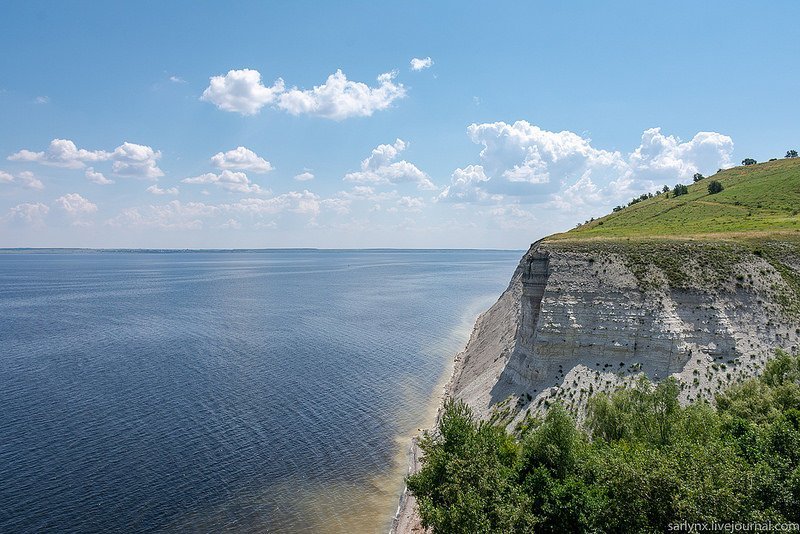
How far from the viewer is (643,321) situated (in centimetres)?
4509

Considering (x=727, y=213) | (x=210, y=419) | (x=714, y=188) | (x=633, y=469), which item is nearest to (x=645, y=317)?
(x=633, y=469)

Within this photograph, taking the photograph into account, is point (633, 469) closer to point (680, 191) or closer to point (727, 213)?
point (727, 213)

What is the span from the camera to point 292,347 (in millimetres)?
88625

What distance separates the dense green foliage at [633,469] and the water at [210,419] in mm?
13116

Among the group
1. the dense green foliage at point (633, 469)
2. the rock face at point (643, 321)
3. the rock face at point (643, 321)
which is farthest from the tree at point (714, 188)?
the dense green foliage at point (633, 469)

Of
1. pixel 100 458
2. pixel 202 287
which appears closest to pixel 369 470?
pixel 100 458

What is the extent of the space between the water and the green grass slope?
1341 inches

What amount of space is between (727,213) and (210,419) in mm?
79312

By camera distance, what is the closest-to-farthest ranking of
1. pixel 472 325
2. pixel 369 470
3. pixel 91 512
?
1. pixel 91 512
2. pixel 369 470
3. pixel 472 325

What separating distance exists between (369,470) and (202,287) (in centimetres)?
17033

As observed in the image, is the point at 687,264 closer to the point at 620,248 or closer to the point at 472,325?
the point at 620,248

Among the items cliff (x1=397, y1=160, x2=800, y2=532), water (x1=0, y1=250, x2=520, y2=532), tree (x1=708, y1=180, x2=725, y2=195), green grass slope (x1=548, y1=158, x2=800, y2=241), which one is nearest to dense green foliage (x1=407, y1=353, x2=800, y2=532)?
cliff (x1=397, y1=160, x2=800, y2=532)

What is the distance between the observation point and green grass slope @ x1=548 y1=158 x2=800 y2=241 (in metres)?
58.8

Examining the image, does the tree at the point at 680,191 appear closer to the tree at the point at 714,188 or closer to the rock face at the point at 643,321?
the tree at the point at 714,188
